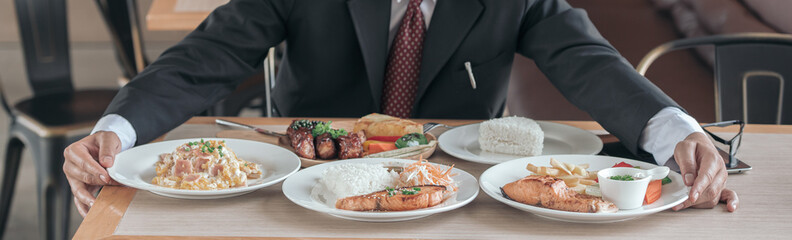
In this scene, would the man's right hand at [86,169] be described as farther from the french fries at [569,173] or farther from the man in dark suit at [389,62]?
the french fries at [569,173]

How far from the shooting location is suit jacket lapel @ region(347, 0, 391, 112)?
169cm

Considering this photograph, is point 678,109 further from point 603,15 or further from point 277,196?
point 603,15

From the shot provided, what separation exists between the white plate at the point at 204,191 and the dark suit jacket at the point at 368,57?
0.16m

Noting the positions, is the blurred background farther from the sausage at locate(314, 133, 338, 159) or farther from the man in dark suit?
the sausage at locate(314, 133, 338, 159)

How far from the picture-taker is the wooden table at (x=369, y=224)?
0.92 m

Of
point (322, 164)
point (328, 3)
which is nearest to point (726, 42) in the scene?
point (328, 3)

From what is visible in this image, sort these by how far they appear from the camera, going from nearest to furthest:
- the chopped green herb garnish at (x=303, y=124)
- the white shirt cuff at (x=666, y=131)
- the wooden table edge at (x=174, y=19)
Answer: the white shirt cuff at (x=666, y=131) < the chopped green herb garnish at (x=303, y=124) < the wooden table edge at (x=174, y=19)

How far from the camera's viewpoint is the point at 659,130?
3.94 feet

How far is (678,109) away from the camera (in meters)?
1.22

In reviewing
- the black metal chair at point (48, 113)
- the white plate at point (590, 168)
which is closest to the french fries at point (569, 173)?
the white plate at point (590, 168)

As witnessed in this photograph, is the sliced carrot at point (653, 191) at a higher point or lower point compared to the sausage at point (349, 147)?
higher

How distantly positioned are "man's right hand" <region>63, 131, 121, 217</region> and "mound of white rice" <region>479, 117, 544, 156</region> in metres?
0.63

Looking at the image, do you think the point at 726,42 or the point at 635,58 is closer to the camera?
the point at 726,42

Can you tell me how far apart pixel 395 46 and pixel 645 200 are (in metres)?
0.90
